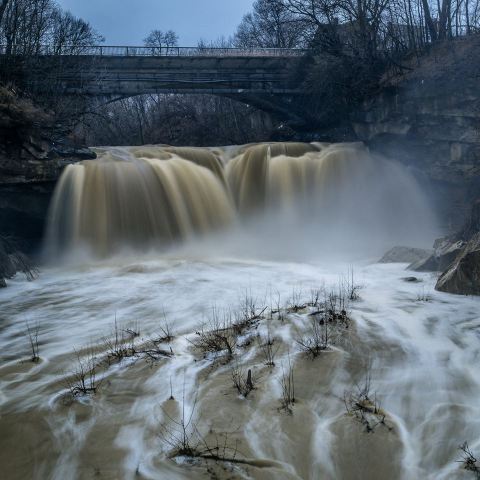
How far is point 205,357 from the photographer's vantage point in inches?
195

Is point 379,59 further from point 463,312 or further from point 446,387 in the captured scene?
point 446,387

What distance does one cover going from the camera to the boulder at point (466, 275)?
22.6 feet

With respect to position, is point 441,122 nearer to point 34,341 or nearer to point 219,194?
point 219,194

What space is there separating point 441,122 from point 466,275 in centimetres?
971

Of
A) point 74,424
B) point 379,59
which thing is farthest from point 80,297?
point 379,59

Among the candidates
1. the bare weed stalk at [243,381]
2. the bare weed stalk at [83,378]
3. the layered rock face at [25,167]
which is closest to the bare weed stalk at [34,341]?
the bare weed stalk at [83,378]

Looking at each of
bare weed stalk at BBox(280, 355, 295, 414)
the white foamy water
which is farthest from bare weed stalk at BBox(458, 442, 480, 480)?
bare weed stalk at BBox(280, 355, 295, 414)

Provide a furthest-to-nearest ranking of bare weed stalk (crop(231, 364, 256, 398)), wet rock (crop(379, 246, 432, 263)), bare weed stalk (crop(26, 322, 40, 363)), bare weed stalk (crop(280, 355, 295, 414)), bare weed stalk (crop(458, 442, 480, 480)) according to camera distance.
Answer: wet rock (crop(379, 246, 432, 263))
bare weed stalk (crop(26, 322, 40, 363))
bare weed stalk (crop(231, 364, 256, 398))
bare weed stalk (crop(280, 355, 295, 414))
bare weed stalk (crop(458, 442, 480, 480))

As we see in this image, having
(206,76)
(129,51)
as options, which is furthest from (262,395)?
(129,51)

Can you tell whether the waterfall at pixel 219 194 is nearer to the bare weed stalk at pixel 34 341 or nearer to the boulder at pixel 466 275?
the bare weed stalk at pixel 34 341

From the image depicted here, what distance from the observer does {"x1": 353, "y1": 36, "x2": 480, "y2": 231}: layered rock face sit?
1444cm

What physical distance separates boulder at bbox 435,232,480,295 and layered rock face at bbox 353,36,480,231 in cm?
745

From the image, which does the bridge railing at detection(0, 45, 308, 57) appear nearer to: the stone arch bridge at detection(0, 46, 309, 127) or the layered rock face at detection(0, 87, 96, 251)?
the stone arch bridge at detection(0, 46, 309, 127)

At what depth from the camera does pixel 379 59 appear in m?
20.0
